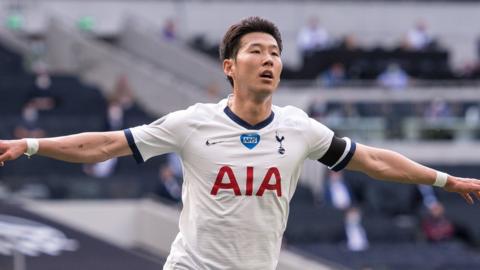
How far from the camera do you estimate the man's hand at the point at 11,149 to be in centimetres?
603

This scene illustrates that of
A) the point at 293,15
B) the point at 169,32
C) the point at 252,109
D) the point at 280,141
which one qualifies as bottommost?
the point at 280,141

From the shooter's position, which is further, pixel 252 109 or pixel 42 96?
pixel 42 96

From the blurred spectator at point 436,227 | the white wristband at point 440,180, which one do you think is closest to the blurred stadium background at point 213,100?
the blurred spectator at point 436,227

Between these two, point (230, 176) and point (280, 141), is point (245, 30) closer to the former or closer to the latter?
point (280, 141)

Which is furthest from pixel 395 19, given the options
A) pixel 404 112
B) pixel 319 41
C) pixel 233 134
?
pixel 233 134

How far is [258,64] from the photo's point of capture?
637cm

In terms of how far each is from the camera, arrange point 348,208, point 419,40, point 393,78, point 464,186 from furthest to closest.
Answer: point 419,40 → point 393,78 → point 348,208 → point 464,186

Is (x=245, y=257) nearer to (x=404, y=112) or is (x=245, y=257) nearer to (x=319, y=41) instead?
(x=404, y=112)

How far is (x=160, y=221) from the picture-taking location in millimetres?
18312

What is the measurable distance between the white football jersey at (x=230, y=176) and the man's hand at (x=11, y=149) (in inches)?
22.7

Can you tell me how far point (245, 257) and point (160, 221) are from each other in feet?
39.3

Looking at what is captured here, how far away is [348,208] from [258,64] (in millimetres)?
13400

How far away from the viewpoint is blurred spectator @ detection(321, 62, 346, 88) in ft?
84.9

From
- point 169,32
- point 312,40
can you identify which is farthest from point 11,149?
point 312,40
